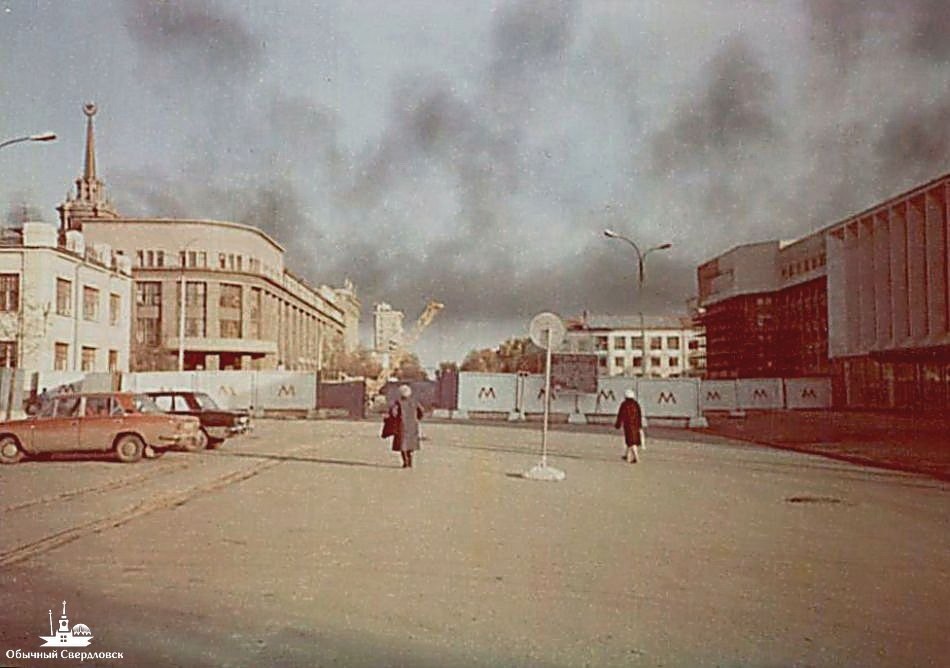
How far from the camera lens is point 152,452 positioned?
17.3m

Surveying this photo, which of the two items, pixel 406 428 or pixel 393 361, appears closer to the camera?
pixel 406 428

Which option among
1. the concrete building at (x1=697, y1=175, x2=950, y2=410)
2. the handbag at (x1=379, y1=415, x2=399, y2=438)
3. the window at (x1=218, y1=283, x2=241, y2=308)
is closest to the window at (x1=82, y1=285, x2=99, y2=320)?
the window at (x1=218, y1=283, x2=241, y2=308)

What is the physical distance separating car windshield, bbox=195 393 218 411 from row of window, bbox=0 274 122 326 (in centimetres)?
245

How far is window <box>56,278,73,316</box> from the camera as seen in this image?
24.5 metres

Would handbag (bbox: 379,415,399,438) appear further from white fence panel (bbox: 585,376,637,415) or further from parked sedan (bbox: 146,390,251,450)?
white fence panel (bbox: 585,376,637,415)

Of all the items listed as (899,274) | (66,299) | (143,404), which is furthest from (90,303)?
(899,274)

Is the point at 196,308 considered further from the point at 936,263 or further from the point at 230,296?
the point at 936,263

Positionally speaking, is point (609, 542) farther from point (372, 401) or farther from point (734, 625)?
point (372, 401)

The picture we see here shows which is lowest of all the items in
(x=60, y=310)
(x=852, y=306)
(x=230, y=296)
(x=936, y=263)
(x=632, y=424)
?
(x=632, y=424)

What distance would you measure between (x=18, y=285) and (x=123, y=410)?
7.97m

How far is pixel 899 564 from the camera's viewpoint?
7520 millimetres

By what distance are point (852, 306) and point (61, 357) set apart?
31.3 m

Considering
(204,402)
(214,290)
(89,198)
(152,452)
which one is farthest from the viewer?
(204,402)

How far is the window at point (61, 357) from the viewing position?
26.4 metres
